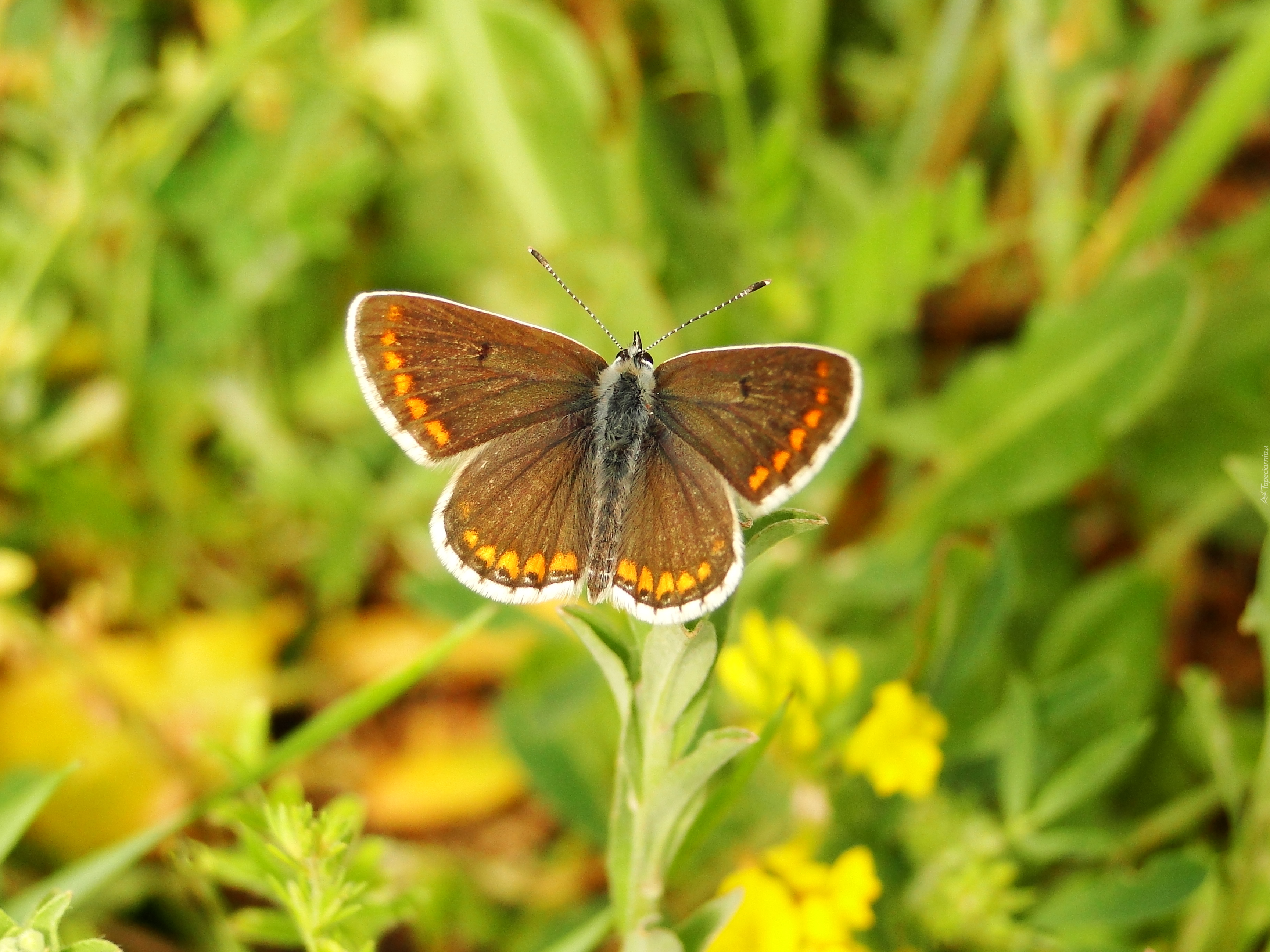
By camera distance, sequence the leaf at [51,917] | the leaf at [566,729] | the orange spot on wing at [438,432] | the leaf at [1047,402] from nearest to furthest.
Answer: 1. the leaf at [51,917]
2. the orange spot on wing at [438,432]
3. the leaf at [566,729]
4. the leaf at [1047,402]

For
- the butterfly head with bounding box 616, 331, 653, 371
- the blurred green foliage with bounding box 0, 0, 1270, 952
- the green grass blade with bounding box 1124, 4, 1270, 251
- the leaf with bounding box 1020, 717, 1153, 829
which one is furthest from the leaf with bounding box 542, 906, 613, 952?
the green grass blade with bounding box 1124, 4, 1270, 251

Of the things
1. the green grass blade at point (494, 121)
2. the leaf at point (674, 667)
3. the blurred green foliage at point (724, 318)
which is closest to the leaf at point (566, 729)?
the blurred green foliage at point (724, 318)

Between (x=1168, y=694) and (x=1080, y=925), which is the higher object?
(x=1168, y=694)

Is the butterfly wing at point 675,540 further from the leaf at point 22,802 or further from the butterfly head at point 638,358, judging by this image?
the leaf at point 22,802

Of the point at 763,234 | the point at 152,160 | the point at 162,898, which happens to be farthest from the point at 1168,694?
the point at 152,160

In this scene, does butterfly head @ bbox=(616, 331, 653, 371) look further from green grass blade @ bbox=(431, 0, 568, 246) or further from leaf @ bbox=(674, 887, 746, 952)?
green grass blade @ bbox=(431, 0, 568, 246)

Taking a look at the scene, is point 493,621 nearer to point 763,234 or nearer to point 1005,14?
point 763,234

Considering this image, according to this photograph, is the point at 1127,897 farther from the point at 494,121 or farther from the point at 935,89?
the point at 494,121
